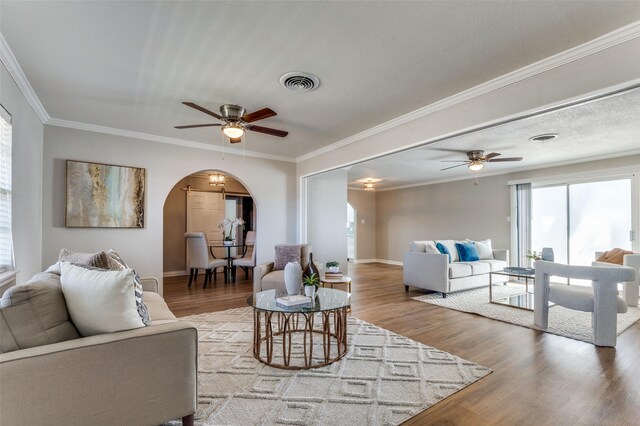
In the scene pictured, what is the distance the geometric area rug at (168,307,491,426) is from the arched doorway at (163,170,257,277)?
4.67 metres

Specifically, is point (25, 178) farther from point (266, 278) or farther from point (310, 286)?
point (310, 286)

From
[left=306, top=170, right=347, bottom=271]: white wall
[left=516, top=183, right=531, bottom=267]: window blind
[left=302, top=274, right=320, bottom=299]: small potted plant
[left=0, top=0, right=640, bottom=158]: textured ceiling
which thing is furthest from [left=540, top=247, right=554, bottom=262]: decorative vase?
[left=302, top=274, right=320, bottom=299]: small potted plant

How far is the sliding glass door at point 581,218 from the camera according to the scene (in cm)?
542

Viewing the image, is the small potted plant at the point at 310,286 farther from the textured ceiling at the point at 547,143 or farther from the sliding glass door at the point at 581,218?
the sliding glass door at the point at 581,218

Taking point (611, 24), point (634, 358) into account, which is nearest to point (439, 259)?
point (634, 358)

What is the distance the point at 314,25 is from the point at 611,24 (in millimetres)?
1904

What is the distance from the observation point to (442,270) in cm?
492

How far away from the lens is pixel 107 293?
59.6 inches

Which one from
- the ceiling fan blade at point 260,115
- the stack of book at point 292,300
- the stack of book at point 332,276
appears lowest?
the stack of book at point 332,276

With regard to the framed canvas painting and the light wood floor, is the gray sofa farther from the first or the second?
the framed canvas painting

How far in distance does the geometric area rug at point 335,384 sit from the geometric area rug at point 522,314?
1.57m

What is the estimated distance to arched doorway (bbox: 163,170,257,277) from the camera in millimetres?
7102

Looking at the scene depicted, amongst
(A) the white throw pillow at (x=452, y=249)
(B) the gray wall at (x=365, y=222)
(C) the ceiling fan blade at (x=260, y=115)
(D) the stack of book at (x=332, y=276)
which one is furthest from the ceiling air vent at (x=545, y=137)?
(B) the gray wall at (x=365, y=222)

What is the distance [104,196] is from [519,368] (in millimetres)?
4986
